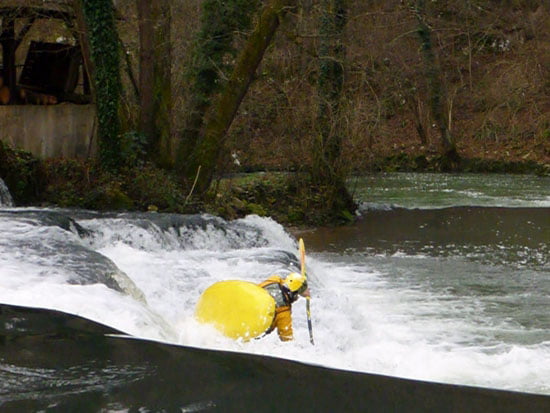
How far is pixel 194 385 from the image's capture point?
16.7 feet

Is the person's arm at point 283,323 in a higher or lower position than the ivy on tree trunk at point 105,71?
lower

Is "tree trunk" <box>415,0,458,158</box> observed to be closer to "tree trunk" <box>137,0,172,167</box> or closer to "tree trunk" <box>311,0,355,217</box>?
"tree trunk" <box>311,0,355,217</box>

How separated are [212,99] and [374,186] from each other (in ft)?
29.1

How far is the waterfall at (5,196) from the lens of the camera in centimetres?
1495

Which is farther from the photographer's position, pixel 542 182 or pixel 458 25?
pixel 458 25

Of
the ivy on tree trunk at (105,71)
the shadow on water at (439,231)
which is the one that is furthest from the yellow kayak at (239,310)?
the ivy on tree trunk at (105,71)

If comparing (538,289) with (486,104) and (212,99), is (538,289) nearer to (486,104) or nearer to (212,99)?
(212,99)

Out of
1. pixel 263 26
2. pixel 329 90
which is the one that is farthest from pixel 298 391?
pixel 329 90

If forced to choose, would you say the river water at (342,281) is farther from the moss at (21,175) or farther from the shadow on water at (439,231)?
the moss at (21,175)

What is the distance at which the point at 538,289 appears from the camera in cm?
1178

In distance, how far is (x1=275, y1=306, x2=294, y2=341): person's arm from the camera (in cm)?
668

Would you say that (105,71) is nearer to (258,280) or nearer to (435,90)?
(258,280)

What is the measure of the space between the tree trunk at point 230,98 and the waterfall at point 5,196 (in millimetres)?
3477

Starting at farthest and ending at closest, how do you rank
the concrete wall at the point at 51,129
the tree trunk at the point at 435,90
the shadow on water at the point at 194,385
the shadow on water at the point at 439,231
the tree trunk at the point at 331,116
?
the tree trunk at the point at 435,90, the tree trunk at the point at 331,116, the concrete wall at the point at 51,129, the shadow on water at the point at 439,231, the shadow on water at the point at 194,385
